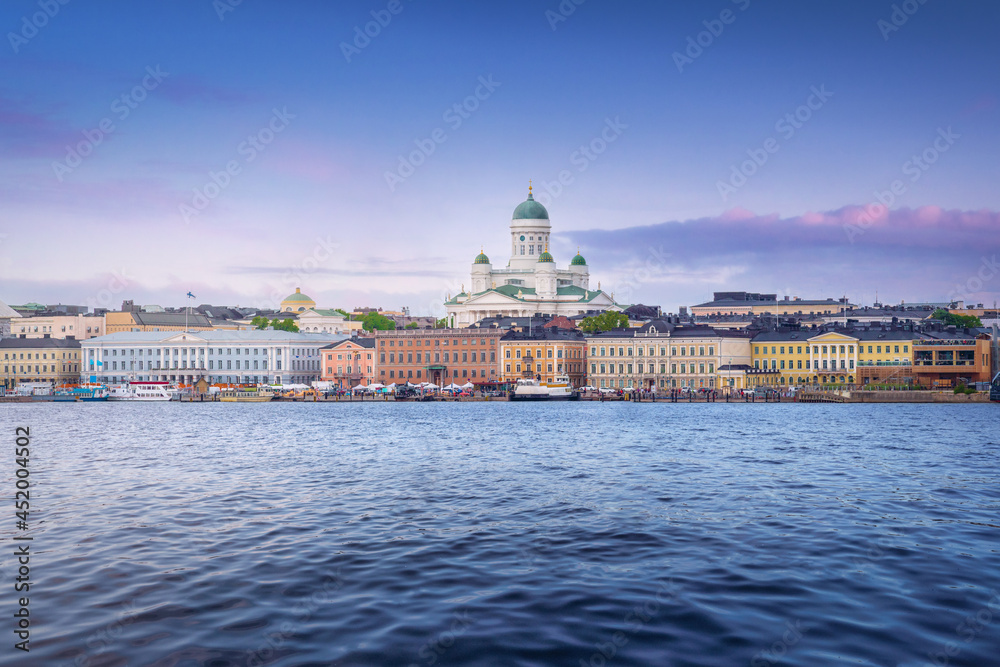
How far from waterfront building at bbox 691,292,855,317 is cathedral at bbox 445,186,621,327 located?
1697 cm

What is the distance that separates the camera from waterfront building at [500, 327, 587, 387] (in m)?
109

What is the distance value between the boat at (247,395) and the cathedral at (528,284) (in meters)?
53.3

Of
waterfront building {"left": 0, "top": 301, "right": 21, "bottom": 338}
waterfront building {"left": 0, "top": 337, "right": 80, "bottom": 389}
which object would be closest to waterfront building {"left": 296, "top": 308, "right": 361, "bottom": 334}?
waterfront building {"left": 0, "top": 301, "right": 21, "bottom": 338}

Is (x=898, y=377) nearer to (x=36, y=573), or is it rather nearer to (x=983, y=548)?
(x=983, y=548)

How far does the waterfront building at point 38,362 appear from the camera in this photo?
130m

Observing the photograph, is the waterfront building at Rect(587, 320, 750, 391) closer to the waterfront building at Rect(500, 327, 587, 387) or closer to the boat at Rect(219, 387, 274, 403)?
the waterfront building at Rect(500, 327, 587, 387)

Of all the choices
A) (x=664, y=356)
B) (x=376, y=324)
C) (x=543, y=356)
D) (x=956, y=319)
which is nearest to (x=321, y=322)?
(x=376, y=324)

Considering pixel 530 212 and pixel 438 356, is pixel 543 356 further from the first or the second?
pixel 530 212

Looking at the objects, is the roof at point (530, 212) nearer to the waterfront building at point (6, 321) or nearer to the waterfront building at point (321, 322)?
the waterfront building at point (321, 322)

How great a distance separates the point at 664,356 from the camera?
10469 cm

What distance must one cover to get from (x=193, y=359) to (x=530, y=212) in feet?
236

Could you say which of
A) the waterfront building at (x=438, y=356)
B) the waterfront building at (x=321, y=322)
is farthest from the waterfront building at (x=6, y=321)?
the waterfront building at (x=438, y=356)

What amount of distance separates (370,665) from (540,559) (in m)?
5.47

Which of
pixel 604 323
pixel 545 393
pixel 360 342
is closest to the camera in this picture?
pixel 545 393
